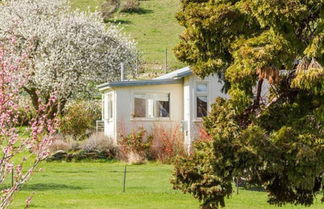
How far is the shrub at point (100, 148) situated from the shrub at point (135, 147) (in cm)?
97

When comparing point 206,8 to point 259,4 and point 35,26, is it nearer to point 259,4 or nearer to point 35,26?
point 259,4

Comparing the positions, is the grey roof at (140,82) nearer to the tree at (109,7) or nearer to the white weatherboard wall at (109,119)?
the white weatherboard wall at (109,119)

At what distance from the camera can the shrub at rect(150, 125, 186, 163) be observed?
30391 mm

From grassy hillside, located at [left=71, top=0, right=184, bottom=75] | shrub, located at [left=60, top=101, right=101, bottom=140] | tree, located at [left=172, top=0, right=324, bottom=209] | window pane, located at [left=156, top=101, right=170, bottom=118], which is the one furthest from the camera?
grassy hillside, located at [left=71, top=0, right=184, bottom=75]

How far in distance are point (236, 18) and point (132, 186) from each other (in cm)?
1134

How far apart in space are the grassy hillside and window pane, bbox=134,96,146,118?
22919mm

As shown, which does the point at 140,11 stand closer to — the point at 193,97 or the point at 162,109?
the point at 162,109

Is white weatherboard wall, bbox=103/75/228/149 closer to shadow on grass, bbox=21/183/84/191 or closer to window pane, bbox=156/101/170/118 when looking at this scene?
window pane, bbox=156/101/170/118

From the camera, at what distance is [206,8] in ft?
40.5

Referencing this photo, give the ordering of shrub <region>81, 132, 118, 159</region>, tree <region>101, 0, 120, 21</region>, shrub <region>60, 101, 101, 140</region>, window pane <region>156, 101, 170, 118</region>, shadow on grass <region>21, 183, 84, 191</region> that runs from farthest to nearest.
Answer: tree <region>101, 0, 120, 21</region> → shrub <region>60, 101, 101, 140</region> → window pane <region>156, 101, 170, 118</region> → shrub <region>81, 132, 118, 159</region> → shadow on grass <region>21, 183, 84, 191</region>

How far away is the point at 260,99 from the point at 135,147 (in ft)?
58.7

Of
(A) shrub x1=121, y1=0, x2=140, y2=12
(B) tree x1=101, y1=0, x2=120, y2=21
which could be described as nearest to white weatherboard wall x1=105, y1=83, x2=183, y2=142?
(B) tree x1=101, y1=0, x2=120, y2=21

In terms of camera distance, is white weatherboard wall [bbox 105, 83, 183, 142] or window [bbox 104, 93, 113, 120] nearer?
white weatherboard wall [bbox 105, 83, 183, 142]

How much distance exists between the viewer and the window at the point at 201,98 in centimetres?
3148
